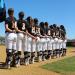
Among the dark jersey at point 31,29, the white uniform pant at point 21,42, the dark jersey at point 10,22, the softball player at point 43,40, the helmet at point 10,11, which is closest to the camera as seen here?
the helmet at point 10,11

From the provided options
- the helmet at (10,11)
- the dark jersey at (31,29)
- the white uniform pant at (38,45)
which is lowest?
the white uniform pant at (38,45)

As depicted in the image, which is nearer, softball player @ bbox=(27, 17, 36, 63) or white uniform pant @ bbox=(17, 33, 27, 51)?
white uniform pant @ bbox=(17, 33, 27, 51)

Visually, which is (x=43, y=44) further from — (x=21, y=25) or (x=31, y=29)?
(x=21, y=25)

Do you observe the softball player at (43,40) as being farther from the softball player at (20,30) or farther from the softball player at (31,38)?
the softball player at (20,30)

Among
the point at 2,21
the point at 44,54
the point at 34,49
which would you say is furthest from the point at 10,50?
the point at 44,54

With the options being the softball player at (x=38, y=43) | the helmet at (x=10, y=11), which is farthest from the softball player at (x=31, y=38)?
the helmet at (x=10, y=11)

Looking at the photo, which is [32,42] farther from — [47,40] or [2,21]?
[47,40]

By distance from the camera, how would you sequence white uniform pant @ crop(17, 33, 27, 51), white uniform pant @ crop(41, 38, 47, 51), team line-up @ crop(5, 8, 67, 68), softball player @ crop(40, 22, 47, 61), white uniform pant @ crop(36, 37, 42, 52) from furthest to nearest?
1. white uniform pant @ crop(41, 38, 47, 51)
2. softball player @ crop(40, 22, 47, 61)
3. white uniform pant @ crop(36, 37, 42, 52)
4. white uniform pant @ crop(17, 33, 27, 51)
5. team line-up @ crop(5, 8, 67, 68)

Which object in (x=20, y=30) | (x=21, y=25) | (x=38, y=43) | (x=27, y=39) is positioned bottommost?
(x=38, y=43)

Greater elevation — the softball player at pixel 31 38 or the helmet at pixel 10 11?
the helmet at pixel 10 11

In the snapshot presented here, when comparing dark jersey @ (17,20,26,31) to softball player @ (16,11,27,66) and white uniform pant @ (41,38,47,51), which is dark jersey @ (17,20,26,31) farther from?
white uniform pant @ (41,38,47,51)

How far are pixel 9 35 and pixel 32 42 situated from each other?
263 cm

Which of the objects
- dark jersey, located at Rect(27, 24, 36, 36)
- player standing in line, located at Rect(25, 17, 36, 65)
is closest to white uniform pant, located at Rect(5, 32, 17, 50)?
player standing in line, located at Rect(25, 17, 36, 65)

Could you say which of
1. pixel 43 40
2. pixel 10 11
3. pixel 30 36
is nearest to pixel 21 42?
pixel 30 36
